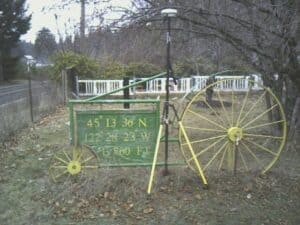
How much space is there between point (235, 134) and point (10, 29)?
97.5 feet

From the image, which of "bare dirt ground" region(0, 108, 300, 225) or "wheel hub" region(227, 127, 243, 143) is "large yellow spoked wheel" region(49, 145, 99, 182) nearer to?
"bare dirt ground" region(0, 108, 300, 225)

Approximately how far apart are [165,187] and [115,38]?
8.39 feet

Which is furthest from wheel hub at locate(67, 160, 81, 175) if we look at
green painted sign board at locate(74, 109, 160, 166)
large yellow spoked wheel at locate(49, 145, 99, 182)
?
green painted sign board at locate(74, 109, 160, 166)

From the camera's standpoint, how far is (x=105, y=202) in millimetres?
4824

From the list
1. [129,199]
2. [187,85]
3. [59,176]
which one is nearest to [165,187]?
[129,199]

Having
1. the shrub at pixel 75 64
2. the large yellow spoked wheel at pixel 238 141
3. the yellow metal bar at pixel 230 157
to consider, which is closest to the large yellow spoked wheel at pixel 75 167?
the large yellow spoked wheel at pixel 238 141

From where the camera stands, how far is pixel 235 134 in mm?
5449

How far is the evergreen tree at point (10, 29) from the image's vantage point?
102 ft

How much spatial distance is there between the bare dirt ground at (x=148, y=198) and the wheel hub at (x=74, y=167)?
13 centimetres

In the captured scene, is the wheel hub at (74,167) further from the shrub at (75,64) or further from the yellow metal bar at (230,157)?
the shrub at (75,64)

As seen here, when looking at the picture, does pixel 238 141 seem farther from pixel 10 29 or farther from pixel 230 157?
pixel 10 29

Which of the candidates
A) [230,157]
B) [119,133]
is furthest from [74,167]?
[230,157]

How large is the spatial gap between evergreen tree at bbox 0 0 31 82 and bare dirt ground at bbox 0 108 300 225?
27.7 metres

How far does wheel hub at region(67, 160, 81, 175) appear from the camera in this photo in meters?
5.34
